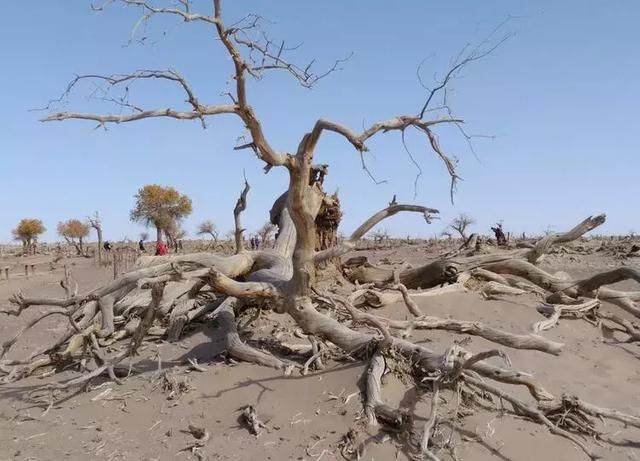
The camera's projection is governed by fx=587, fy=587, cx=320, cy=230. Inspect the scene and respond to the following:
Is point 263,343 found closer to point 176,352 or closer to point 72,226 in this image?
point 176,352

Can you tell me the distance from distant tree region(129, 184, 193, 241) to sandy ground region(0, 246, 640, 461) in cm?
3630

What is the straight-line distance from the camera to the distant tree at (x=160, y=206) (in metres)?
41.5

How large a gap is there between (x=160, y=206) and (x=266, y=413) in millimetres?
38586

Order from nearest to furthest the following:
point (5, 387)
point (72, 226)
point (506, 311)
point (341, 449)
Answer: point (341, 449), point (5, 387), point (506, 311), point (72, 226)

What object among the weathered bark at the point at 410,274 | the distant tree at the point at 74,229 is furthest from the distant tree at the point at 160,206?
the weathered bark at the point at 410,274

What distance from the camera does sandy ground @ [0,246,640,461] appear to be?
4363 millimetres

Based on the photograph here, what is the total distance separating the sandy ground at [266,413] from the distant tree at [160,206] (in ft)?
119

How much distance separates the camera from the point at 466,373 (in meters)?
4.81

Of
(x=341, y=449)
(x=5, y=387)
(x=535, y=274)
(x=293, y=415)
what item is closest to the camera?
(x=341, y=449)

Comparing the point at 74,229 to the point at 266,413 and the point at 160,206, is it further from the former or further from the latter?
the point at 266,413

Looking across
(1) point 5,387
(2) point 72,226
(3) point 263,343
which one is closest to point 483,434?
(3) point 263,343

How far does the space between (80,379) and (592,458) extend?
4407 mm

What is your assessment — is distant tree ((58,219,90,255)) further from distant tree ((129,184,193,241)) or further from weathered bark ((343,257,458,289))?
weathered bark ((343,257,458,289))

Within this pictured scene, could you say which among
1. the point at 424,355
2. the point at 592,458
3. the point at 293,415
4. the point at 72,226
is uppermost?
the point at 72,226
